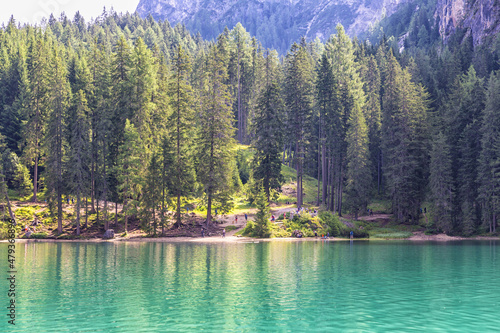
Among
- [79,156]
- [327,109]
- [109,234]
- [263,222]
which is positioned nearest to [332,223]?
[263,222]

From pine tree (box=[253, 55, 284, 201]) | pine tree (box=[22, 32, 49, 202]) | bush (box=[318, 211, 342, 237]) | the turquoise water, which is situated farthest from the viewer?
pine tree (box=[22, 32, 49, 202])

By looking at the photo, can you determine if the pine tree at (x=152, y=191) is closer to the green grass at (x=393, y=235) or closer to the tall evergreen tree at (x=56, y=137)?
the tall evergreen tree at (x=56, y=137)

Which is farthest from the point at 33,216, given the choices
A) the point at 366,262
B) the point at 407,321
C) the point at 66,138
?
the point at 407,321

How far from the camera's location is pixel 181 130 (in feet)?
206

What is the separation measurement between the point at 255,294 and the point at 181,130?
43650mm

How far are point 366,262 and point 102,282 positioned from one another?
768 inches

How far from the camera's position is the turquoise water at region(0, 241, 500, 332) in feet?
53.6

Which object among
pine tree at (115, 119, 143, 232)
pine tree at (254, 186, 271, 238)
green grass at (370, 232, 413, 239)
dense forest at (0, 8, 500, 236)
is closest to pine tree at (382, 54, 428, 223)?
dense forest at (0, 8, 500, 236)

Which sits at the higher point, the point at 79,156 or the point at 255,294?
the point at 79,156

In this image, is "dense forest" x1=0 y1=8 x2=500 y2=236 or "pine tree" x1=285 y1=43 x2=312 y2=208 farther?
"pine tree" x1=285 y1=43 x2=312 y2=208

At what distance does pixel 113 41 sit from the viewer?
166000mm

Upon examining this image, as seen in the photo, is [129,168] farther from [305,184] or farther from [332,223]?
[305,184]

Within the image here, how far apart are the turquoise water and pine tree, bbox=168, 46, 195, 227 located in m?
24.0

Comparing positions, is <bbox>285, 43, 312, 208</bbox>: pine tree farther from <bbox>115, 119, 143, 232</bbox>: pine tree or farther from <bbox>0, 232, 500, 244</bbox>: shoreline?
<bbox>115, 119, 143, 232</bbox>: pine tree
